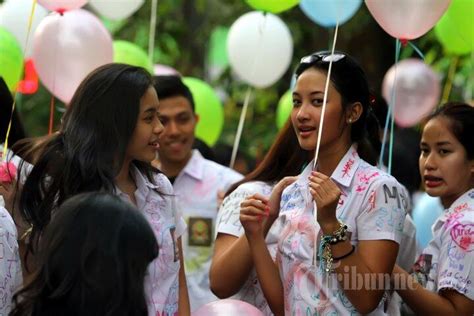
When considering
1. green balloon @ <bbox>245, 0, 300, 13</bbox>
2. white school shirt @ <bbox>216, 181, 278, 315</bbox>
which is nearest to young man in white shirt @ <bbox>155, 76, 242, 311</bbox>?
green balloon @ <bbox>245, 0, 300, 13</bbox>

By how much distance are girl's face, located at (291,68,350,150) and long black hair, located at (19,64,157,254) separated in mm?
591

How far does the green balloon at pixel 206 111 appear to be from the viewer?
6.73m

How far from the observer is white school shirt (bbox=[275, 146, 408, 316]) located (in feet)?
12.4

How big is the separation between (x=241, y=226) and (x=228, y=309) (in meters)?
0.66

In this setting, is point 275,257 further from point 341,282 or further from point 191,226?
point 191,226

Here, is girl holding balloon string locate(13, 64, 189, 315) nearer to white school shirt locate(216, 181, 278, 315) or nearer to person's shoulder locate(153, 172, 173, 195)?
person's shoulder locate(153, 172, 173, 195)

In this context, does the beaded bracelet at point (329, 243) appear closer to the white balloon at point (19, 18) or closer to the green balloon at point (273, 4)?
the green balloon at point (273, 4)

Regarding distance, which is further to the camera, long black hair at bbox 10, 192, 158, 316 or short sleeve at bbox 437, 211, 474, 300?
short sleeve at bbox 437, 211, 474, 300

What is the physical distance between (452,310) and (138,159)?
49.5 inches

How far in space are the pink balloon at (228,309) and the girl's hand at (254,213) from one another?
0.28 metres

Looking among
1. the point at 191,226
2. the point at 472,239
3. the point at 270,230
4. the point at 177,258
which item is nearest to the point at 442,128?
the point at 472,239

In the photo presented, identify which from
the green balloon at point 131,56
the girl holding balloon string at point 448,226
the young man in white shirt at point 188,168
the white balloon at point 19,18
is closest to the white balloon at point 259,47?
the green balloon at point 131,56

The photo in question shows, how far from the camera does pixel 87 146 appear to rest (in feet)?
12.1

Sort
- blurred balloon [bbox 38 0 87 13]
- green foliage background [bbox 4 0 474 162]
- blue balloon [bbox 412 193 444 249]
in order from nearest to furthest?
blurred balloon [bbox 38 0 87 13] < blue balloon [bbox 412 193 444 249] < green foliage background [bbox 4 0 474 162]
